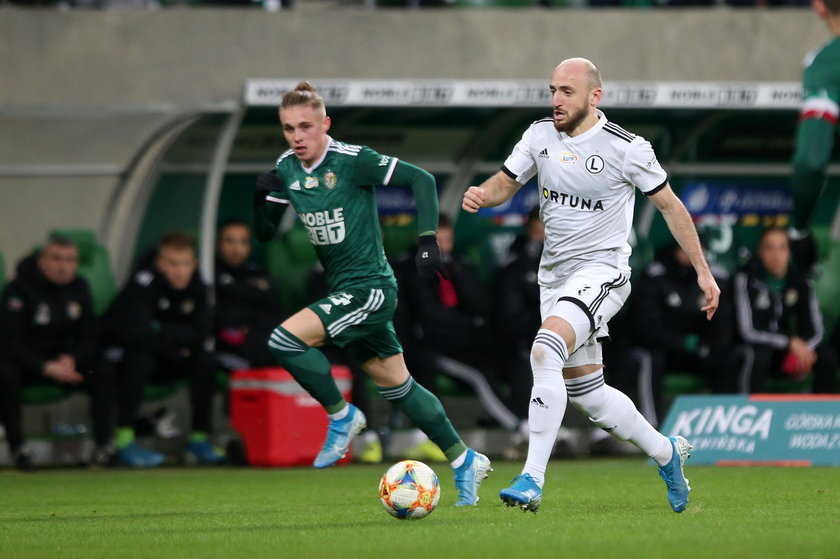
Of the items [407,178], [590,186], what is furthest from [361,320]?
[590,186]

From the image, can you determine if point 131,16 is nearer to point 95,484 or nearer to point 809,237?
point 95,484

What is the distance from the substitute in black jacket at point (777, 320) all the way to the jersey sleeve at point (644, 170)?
19.5ft

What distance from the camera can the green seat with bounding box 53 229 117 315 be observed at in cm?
1226

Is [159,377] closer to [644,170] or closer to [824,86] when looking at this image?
[644,170]

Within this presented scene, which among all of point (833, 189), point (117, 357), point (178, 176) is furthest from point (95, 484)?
point (833, 189)

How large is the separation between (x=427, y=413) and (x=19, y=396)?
4629 millimetres

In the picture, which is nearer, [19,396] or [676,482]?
[676,482]

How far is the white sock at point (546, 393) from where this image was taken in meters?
6.73

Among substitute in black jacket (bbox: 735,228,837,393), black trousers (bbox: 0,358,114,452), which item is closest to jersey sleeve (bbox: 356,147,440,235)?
black trousers (bbox: 0,358,114,452)

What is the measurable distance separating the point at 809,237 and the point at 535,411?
1518mm

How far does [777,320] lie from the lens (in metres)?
12.9

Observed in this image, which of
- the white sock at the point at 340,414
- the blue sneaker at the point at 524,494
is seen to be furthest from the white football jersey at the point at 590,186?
the white sock at the point at 340,414

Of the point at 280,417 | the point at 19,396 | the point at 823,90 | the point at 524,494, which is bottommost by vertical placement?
the point at 280,417

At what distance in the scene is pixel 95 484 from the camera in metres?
9.88
